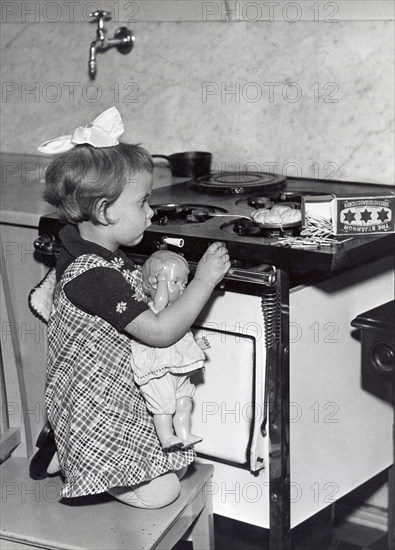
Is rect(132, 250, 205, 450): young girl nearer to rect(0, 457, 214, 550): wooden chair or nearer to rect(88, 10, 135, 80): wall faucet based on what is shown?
rect(0, 457, 214, 550): wooden chair

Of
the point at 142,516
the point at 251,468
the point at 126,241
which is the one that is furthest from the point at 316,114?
the point at 142,516

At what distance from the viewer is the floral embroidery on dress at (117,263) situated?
1612 millimetres

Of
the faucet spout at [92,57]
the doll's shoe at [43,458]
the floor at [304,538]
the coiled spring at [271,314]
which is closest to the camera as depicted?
the coiled spring at [271,314]

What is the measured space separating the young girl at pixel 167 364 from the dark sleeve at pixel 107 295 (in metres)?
0.05

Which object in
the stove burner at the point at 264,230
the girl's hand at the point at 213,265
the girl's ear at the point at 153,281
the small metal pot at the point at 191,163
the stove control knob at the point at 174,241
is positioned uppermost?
the small metal pot at the point at 191,163

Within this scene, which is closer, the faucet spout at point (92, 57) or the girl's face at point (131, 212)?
the girl's face at point (131, 212)

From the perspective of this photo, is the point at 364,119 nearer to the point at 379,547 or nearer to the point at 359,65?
the point at 359,65

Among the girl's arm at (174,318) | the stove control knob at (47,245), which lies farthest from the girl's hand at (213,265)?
the stove control knob at (47,245)

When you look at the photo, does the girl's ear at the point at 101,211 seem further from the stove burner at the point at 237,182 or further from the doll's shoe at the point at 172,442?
the stove burner at the point at 237,182

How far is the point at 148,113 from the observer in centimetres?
246

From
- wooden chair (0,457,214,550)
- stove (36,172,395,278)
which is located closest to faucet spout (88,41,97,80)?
stove (36,172,395,278)

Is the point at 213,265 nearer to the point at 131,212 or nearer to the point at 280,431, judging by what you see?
the point at 131,212

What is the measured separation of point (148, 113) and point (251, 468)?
3.62 ft

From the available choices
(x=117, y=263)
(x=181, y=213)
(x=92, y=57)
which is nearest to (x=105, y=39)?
(x=92, y=57)
